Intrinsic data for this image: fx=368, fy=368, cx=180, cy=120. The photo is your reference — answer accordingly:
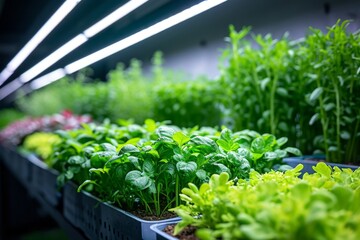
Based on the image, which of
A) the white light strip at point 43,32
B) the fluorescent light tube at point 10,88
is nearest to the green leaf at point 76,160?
the white light strip at point 43,32

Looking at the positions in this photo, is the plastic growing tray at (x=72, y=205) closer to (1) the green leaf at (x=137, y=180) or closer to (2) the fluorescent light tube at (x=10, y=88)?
(1) the green leaf at (x=137, y=180)

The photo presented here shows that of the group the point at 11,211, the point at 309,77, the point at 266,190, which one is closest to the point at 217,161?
the point at 266,190

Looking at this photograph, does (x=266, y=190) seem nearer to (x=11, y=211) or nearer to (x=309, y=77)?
(x=309, y=77)

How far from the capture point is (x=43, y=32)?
2.85 m

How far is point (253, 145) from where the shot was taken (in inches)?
44.0

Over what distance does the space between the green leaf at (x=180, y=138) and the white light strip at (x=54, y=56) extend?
1800mm

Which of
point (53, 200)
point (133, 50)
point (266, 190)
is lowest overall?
point (53, 200)

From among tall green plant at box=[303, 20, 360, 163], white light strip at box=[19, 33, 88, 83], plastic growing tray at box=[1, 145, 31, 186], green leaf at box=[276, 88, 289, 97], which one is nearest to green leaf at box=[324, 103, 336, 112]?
tall green plant at box=[303, 20, 360, 163]

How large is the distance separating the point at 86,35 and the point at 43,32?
56 cm

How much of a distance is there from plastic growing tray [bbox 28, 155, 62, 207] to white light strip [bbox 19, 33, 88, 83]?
902 mm

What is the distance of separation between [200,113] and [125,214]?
4.54 ft

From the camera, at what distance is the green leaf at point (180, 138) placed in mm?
971

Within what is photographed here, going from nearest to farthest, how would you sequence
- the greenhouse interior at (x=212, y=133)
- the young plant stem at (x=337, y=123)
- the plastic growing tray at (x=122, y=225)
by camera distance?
the greenhouse interior at (x=212, y=133) → the plastic growing tray at (x=122, y=225) → the young plant stem at (x=337, y=123)

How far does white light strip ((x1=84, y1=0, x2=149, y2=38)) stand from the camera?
1703mm
